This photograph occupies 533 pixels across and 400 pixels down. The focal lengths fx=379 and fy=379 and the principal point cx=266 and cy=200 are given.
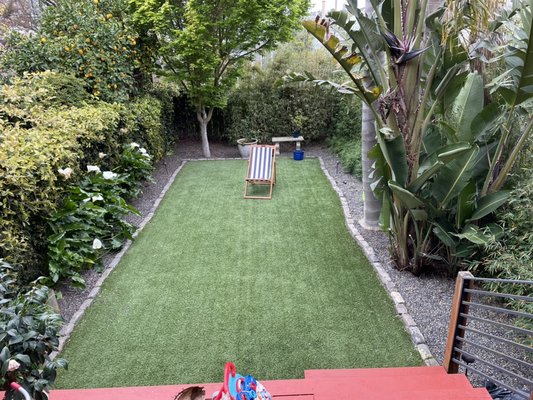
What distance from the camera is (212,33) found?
30.1 feet

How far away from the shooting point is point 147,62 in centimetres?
962

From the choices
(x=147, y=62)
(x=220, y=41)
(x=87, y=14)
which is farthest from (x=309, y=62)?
(x=87, y=14)

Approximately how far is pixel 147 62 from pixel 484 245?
28.6ft

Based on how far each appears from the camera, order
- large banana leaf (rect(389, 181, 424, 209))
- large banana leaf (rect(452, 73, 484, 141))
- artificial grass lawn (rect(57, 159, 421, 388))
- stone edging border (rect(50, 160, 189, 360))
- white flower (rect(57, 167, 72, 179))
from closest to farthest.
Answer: artificial grass lawn (rect(57, 159, 421, 388)) < stone edging border (rect(50, 160, 189, 360)) < large banana leaf (rect(389, 181, 424, 209)) < large banana leaf (rect(452, 73, 484, 141)) < white flower (rect(57, 167, 72, 179))

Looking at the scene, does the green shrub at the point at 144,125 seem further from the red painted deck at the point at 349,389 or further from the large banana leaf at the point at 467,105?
the large banana leaf at the point at 467,105

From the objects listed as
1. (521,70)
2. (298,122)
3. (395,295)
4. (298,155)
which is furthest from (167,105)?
(521,70)

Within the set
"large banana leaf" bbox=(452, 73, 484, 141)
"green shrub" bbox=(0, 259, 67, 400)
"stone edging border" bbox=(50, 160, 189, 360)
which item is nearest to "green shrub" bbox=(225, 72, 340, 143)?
"stone edging border" bbox=(50, 160, 189, 360)

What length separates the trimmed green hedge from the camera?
3777mm

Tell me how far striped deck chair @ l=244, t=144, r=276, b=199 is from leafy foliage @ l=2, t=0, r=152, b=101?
9.73 ft

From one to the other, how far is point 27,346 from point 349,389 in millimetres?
1830

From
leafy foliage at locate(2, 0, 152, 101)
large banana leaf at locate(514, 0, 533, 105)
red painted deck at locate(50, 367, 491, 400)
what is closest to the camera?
red painted deck at locate(50, 367, 491, 400)

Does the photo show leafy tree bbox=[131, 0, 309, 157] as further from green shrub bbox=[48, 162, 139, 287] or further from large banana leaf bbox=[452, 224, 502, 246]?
large banana leaf bbox=[452, 224, 502, 246]

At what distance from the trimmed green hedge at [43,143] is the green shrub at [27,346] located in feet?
6.31

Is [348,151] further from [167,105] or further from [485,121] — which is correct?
[485,121]
